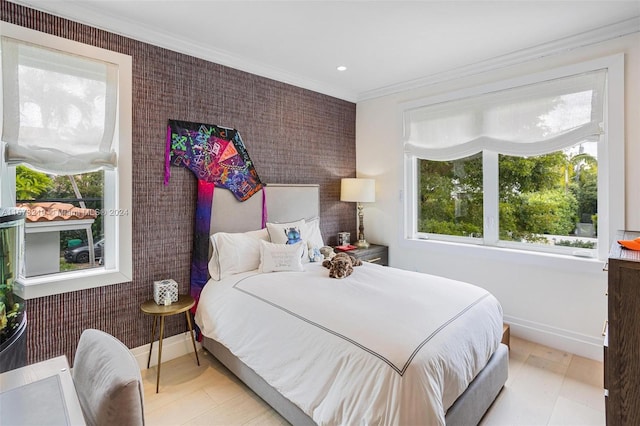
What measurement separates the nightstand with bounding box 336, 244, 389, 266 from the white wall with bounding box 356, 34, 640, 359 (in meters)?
0.09

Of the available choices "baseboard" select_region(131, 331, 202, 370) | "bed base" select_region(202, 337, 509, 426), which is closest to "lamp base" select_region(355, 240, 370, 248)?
"bed base" select_region(202, 337, 509, 426)

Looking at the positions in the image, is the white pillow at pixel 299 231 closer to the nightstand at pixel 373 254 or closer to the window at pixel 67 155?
the nightstand at pixel 373 254

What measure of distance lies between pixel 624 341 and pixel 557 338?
6.91 ft

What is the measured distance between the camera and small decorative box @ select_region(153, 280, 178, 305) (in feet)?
8.09

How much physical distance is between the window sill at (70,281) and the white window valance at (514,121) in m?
3.26

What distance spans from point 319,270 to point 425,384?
1555mm

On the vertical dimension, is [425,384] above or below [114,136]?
below

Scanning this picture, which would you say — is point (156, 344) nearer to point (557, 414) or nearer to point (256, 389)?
point (256, 389)

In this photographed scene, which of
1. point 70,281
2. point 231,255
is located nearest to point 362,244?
point 231,255

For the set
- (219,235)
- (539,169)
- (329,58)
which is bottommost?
(219,235)

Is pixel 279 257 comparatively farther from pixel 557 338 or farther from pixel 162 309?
pixel 557 338

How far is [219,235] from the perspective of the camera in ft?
9.22

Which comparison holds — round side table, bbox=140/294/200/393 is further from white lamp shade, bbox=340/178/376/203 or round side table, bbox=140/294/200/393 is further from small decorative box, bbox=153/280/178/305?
white lamp shade, bbox=340/178/376/203

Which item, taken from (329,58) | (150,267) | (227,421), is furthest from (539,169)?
(150,267)
